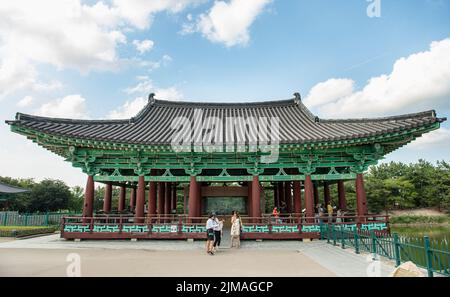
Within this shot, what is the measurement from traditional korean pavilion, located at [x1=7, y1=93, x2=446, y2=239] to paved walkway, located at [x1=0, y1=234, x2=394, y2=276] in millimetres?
1408

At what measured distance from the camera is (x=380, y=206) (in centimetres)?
4819

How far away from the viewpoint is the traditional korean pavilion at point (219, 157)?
579 inches

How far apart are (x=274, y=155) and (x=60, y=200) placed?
36440 mm

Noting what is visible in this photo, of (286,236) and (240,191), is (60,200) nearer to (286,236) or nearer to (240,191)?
(240,191)

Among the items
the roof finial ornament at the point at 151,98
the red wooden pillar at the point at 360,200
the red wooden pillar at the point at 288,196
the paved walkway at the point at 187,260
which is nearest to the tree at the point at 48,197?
the roof finial ornament at the point at 151,98

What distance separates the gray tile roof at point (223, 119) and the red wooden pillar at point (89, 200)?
112 inches

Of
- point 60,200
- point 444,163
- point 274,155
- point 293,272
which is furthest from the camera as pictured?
point 444,163

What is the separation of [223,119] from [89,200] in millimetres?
10673

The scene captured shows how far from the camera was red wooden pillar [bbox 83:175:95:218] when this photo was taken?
15641 millimetres

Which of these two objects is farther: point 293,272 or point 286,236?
point 286,236

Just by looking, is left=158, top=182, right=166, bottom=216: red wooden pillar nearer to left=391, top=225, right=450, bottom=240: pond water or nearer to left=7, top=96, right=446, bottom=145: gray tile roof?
left=7, top=96, right=446, bottom=145: gray tile roof

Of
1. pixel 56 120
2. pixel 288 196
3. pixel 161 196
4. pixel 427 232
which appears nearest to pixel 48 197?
pixel 161 196

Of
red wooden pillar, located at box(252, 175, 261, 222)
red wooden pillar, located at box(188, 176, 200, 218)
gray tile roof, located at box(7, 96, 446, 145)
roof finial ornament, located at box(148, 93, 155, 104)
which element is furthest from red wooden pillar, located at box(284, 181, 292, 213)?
roof finial ornament, located at box(148, 93, 155, 104)

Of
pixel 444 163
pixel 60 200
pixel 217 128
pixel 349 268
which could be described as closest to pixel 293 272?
pixel 349 268
